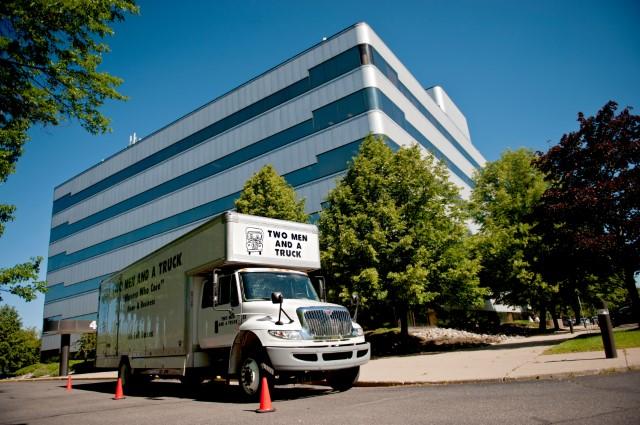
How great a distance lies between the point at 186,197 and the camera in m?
38.1

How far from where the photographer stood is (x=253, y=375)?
7789 mm

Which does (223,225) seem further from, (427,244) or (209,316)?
(427,244)

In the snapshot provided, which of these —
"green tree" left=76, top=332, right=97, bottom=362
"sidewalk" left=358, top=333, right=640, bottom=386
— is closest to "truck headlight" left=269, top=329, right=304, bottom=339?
"sidewalk" left=358, top=333, right=640, bottom=386

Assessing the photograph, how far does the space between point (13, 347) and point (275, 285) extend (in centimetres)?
5844

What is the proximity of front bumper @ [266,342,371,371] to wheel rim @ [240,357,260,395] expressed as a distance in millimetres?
608

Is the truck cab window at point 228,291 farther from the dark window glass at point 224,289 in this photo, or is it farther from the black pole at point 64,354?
the black pole at point 64,354

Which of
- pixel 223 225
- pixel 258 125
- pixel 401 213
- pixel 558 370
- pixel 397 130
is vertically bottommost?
pixel 558 370

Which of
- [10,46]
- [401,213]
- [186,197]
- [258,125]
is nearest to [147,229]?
[186,197]

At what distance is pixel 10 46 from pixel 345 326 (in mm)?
8666

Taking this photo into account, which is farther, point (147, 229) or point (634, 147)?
point (147, 229)

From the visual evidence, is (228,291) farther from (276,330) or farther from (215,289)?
(276,330)

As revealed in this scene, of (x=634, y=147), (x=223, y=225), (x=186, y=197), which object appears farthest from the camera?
(x=186, y=197)

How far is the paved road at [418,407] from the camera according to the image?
4984mm

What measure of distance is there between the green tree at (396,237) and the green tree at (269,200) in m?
2.44
